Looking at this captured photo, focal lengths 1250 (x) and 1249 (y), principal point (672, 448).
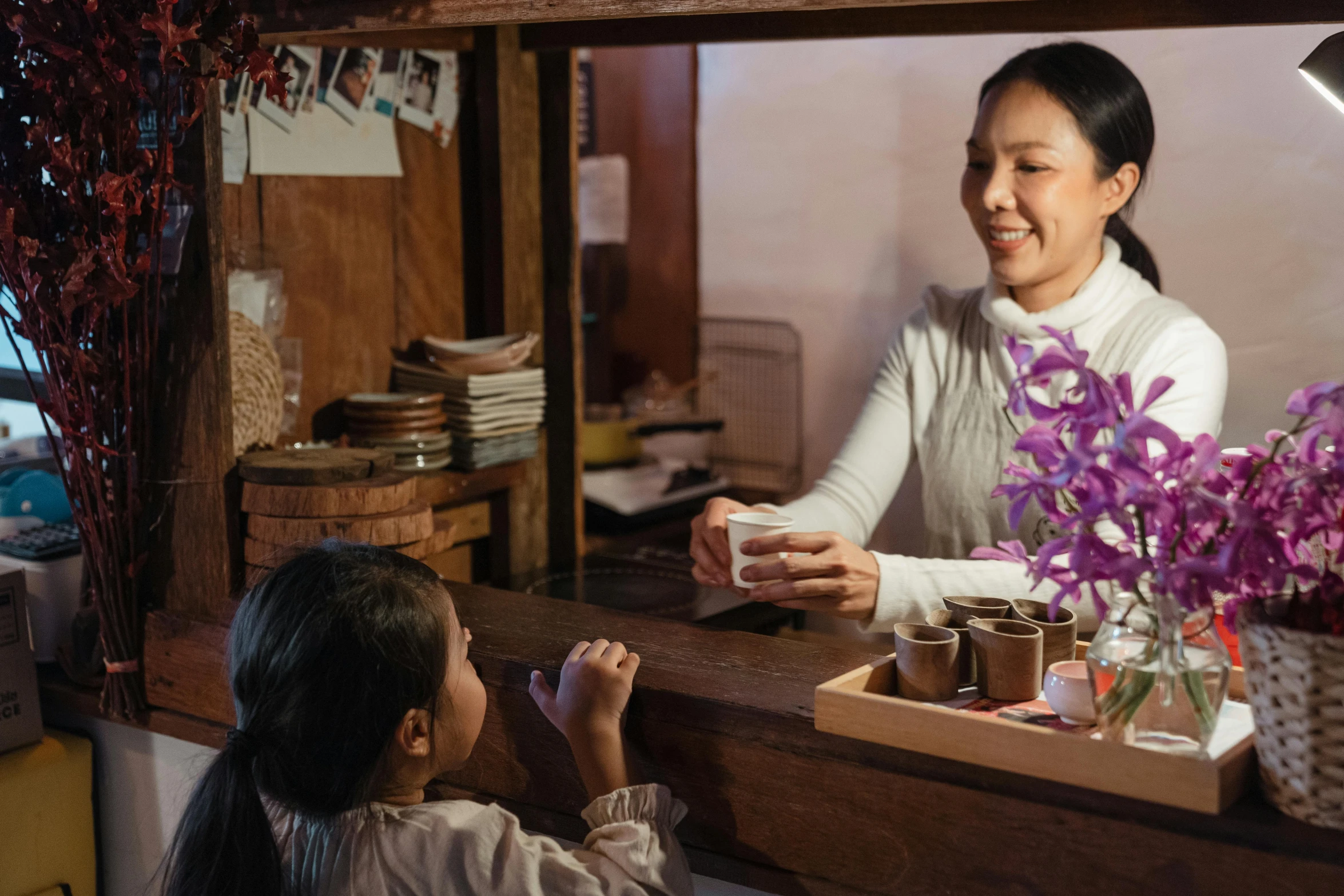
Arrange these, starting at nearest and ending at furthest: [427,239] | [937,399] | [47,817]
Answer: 1. [47,817]
2. [937,399]
3. [427,239]

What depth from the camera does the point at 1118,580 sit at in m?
1.17

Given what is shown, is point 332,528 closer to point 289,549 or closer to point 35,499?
point 289,549

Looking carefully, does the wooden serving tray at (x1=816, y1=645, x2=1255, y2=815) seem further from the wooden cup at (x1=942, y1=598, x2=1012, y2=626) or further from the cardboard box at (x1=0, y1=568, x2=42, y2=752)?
the cardboard box at (x1=0, y1=568, x2=42, y2=752)

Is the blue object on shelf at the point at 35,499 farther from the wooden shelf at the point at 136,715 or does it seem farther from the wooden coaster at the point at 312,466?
the wooden coaster at the point at 312,466

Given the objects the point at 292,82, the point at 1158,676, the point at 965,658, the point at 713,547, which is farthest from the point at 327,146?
the point at 1158,676

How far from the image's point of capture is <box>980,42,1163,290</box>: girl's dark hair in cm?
212

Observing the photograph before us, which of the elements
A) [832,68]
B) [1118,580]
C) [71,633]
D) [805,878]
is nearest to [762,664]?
[805,878]

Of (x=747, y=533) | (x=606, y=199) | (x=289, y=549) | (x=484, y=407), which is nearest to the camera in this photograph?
(x=747, y=533)

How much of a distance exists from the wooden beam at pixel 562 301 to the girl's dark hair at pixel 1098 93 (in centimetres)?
95

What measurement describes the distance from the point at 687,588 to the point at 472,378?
62 cm

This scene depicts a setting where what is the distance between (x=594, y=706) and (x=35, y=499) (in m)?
1.56

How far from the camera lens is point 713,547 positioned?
2.09 meters

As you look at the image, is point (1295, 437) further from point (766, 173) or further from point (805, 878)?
point (766, 173)

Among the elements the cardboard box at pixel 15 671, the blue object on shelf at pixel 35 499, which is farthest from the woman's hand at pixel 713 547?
the blue object on shelf at pixel 35 499
